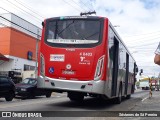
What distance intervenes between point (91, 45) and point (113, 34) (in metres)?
1.98

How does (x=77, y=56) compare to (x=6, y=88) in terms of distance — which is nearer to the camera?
(x=77, y=56)

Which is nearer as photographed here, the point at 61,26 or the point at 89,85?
the point at 89,85

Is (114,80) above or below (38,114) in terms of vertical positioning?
above

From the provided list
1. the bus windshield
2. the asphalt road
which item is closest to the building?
the asphalt road

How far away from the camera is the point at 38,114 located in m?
11.7

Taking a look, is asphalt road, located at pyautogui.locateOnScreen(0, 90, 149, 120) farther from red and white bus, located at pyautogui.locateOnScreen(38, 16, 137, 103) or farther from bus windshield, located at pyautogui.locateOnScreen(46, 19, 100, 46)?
bus windshield, located at pyautogui.locateOnScreen(46, 19, 100, 46)

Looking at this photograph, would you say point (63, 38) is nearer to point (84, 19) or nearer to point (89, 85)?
point (84, 19)

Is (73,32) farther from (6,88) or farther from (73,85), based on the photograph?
(6,88)

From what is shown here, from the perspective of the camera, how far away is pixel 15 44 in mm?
56500

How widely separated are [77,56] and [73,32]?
1.07 meters

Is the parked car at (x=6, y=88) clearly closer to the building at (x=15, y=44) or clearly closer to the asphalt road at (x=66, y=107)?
the asphalt road at (x=66, y=107)

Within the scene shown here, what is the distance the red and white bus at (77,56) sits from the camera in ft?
43.7

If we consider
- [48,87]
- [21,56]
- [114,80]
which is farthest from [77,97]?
[21,56]

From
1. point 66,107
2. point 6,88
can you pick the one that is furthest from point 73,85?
point 6,88
